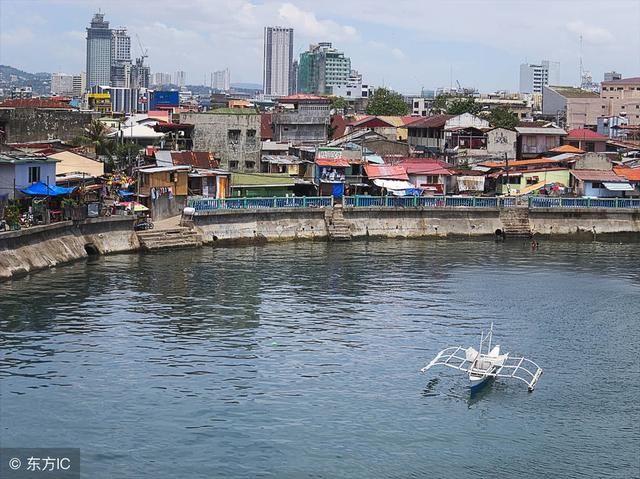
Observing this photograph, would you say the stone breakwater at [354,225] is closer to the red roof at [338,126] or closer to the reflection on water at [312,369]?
the reflection on water at [312,369]

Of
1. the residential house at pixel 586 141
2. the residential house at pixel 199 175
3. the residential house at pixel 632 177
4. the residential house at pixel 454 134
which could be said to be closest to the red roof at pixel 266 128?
the residential house at pixel 454 134

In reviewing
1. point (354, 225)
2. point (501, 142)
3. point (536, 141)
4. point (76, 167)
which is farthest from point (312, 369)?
point (536, 141)

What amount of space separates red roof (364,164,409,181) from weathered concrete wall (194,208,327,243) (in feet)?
23.6

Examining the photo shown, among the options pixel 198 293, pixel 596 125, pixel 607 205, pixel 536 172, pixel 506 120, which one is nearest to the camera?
pixel 198 293

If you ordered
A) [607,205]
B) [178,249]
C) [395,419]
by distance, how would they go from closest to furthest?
[395,419]
[178,249]
[607,205]

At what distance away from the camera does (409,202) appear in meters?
69.4

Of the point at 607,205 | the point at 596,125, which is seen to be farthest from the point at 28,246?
the point at 596,125

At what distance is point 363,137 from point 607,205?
24.1 metres

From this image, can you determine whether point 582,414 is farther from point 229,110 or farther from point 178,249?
point 229,110

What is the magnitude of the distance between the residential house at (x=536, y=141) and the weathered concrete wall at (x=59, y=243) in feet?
132

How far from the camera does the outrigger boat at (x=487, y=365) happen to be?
34.7 meters

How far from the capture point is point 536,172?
252 ft

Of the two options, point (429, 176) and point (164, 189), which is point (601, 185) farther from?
point (164, 189)

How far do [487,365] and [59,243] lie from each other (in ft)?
91.0
